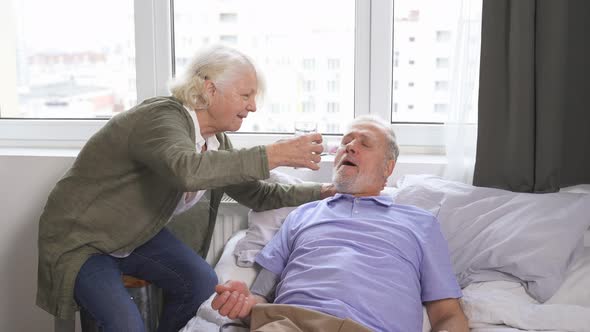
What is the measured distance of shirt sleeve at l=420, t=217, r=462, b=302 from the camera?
2.03m

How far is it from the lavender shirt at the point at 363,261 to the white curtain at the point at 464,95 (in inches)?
20.9

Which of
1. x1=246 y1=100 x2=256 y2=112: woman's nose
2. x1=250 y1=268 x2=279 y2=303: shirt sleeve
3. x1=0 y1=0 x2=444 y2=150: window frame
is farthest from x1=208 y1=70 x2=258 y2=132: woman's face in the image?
x1=0 y1=0 x2=444 y2=150: window frame

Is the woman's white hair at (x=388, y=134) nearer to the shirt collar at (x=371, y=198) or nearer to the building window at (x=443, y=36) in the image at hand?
the shirt collar at (x=371, y=198)

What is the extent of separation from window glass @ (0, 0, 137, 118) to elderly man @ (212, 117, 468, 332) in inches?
53.5

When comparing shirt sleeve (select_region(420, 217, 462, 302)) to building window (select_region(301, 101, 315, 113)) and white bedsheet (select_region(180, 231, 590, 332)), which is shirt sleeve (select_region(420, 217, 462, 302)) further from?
building window (select_region(301, 101, 315, 113))

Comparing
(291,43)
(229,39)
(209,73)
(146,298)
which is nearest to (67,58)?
(229,39)

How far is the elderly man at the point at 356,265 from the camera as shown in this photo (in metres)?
1.87

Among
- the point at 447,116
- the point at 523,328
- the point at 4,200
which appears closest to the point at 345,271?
the point at 523,328

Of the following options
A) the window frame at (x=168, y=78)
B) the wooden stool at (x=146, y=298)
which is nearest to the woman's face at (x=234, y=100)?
the wooden stool at (x=146, y=298)

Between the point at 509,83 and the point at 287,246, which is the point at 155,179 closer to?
the point at 287,246

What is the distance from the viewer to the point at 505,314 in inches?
78.4

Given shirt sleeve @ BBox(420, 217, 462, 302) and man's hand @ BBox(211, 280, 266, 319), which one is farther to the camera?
shirt sleeve @ BBox(420, 217, 462, 302)

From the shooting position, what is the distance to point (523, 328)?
6.44 ft

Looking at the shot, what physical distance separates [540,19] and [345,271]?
3.96ft
